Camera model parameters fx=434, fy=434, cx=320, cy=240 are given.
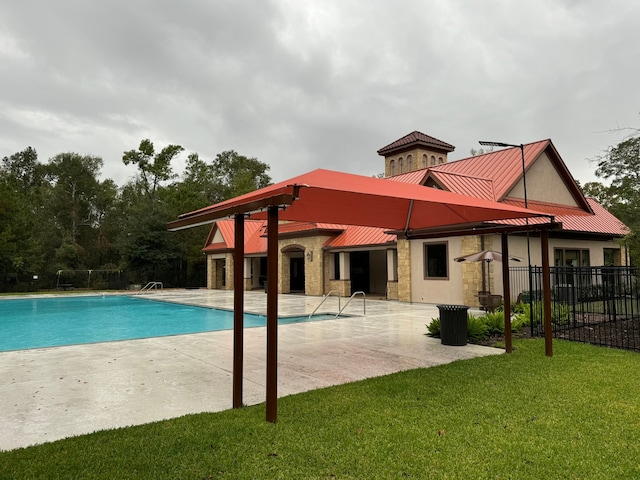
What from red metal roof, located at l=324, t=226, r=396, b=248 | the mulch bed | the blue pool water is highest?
red metal roof, located at l=324, t=226, r=396, b=248

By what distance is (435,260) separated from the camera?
61.2ft

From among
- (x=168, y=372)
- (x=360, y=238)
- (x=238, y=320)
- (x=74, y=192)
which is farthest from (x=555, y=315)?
(x=74, y=192)

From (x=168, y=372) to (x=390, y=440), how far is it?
4.14 meters

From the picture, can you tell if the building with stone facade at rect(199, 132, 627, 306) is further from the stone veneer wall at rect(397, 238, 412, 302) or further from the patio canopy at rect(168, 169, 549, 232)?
the patio canopy at rect(168, 169, 549, 232)

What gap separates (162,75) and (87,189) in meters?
34.1

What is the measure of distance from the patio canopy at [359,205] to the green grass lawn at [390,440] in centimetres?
226

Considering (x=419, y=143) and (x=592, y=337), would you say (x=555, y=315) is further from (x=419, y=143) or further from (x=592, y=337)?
(x=419, y=143)

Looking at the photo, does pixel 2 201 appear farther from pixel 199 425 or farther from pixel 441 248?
pixel 199 425

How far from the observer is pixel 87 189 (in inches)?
1820

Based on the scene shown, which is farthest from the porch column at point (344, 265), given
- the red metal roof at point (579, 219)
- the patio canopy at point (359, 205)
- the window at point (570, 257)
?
the patio canopy at point (359, 205)

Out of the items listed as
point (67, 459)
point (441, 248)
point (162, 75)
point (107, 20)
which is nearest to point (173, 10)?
point (107, 20)

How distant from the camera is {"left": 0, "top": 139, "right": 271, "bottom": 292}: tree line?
33.8m

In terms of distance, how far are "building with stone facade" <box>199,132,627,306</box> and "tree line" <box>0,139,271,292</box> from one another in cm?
1181

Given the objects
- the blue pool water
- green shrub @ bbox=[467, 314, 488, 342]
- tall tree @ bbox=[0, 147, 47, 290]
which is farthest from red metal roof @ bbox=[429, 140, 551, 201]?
tall tree @ bbox=[0, 147, 47, 290]
